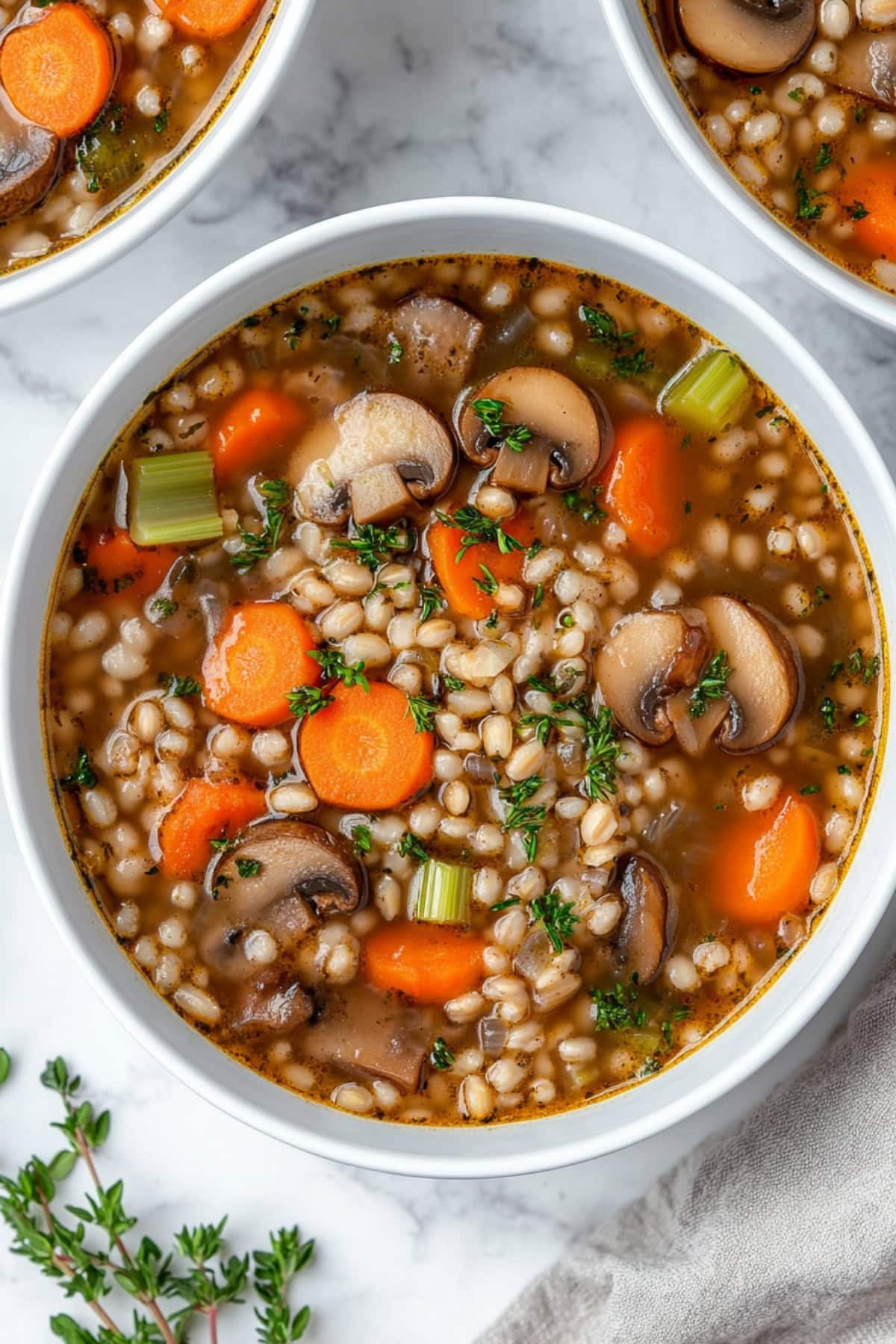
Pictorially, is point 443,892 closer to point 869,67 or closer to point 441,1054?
point 441,1054

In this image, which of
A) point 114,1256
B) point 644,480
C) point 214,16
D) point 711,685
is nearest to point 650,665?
point 711,685

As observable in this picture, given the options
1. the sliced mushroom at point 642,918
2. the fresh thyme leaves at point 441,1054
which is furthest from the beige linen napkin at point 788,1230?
the fresh thyme leaves at point 441,1054

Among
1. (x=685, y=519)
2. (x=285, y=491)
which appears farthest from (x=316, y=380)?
(x=685, y=519)

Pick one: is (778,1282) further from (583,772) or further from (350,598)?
(350,598)

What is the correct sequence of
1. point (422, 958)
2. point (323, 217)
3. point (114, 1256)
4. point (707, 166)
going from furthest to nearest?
point (114, 1256) → point (323, 217) → point (422, 958) → point (707, 166)

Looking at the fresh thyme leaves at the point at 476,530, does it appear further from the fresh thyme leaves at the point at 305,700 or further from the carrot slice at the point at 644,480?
the fresh thyme leaves at the point at 305,700

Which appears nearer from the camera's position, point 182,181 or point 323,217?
point 182,181
